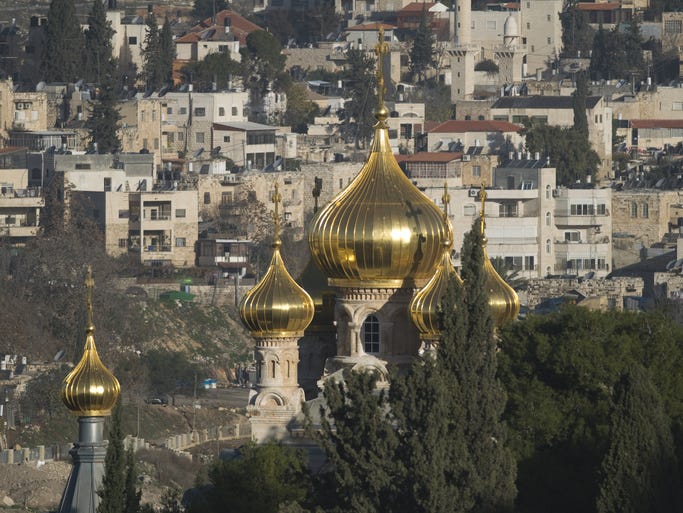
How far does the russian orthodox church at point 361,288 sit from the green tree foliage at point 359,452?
998 centimetres

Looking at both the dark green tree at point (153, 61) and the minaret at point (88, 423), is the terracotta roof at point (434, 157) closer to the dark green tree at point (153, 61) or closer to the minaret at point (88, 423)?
the dark green tree at point (153, 61)

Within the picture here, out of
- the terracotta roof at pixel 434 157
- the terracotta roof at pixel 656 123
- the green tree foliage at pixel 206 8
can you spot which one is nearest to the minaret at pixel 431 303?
the terracotta roof at pixel 434 157

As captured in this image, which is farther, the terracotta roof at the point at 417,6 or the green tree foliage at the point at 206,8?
the green tree foliage at the point at 206,8

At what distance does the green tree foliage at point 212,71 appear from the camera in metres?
129

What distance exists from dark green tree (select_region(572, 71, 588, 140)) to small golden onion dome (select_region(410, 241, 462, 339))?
70.3 meters

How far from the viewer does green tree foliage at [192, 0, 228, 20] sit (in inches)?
6029

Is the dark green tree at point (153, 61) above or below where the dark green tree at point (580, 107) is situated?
above

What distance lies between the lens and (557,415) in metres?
53.8

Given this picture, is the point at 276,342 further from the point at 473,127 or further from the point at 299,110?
the point at 299,110

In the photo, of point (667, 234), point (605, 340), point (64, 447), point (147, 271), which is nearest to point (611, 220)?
point (667, 234)

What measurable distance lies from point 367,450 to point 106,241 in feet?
196

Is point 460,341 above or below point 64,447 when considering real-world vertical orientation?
above

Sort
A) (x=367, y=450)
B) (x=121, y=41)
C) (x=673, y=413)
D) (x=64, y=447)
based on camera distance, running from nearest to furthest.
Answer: (x=367, y=450)
(x=673, y=413)
(x=64, y=447)
(x=121, y=41)

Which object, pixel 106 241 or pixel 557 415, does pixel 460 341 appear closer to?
pixel 557 415
